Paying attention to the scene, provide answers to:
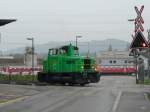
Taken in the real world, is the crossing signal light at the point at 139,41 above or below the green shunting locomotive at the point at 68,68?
above

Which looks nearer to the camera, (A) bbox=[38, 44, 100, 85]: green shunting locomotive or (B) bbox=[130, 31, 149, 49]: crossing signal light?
(B) bbox=[130, 31, 149, 49]: crossing signal light

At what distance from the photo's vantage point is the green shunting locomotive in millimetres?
50125

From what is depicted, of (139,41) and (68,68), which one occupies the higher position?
(139,41)

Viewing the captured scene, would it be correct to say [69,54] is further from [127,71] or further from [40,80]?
[127,71]

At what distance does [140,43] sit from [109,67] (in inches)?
3145

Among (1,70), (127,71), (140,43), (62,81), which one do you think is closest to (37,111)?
(140,43)

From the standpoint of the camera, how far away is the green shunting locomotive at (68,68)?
164 feet

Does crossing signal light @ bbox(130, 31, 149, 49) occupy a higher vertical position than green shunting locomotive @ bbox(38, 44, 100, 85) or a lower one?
higher

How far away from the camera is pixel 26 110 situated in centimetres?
2150

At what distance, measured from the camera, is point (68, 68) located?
51.0 metres

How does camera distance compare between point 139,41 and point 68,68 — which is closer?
point 139,41

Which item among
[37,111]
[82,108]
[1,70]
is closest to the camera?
[37,111]

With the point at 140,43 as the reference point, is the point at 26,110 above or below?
below

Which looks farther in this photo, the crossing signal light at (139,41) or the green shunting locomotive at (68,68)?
the green shunting locomotive at (68,68)
